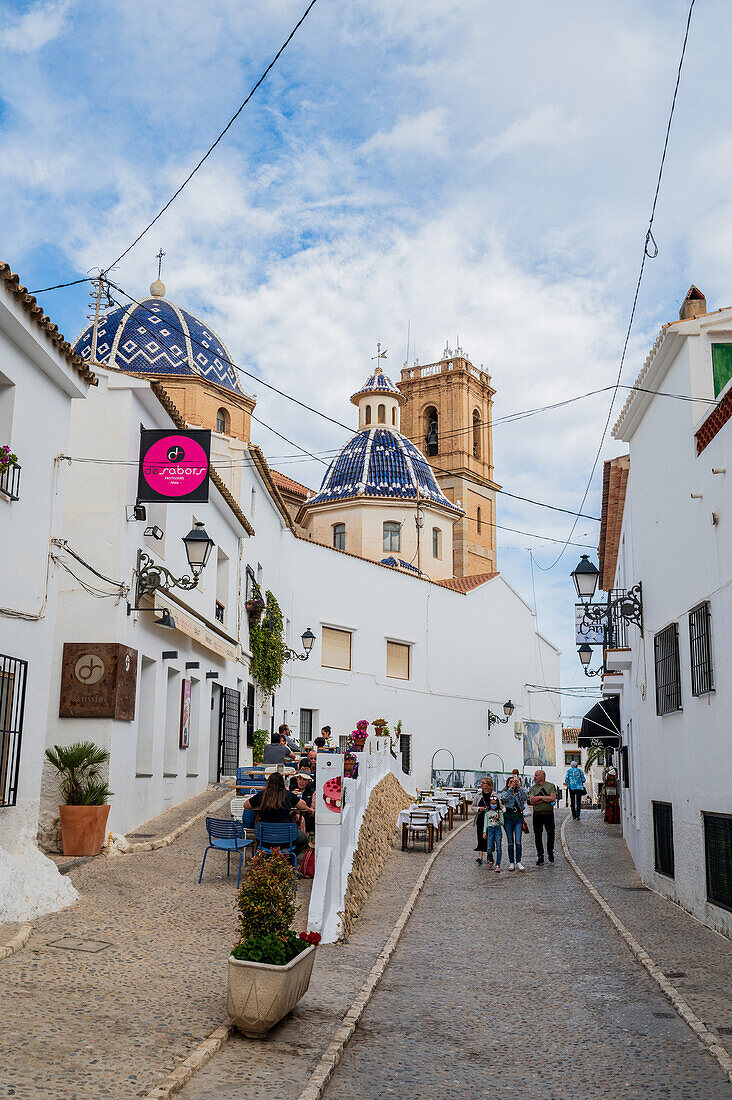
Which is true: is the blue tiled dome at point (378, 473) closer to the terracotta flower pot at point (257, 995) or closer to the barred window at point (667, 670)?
the barred window at point (667, 670)

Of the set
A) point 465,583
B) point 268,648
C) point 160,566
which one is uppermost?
point 465,583

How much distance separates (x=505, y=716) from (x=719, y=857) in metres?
28.5

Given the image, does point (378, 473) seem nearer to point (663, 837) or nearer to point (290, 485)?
point (290, 485)

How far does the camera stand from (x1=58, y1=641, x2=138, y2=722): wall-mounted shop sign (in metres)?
13.6

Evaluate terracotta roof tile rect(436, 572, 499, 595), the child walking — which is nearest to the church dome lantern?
terracotta roof tile rect(436, 572, 499, 595)

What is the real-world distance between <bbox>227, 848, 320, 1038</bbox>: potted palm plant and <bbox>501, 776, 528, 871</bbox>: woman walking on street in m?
9.02

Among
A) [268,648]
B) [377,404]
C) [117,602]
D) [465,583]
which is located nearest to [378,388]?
[377,404]

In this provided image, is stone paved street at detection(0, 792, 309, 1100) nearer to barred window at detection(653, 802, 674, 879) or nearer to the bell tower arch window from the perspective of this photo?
barred window at detection(653, 802, 674, 879)

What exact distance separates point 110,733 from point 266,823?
2.97 meters

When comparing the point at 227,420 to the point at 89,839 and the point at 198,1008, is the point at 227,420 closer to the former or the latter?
the point at 89,839

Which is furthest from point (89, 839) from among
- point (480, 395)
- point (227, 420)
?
point (480, 395)

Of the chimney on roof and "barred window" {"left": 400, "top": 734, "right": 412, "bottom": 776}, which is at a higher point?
the chimney on roof

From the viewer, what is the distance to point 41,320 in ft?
31.7

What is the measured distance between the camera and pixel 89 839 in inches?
500
